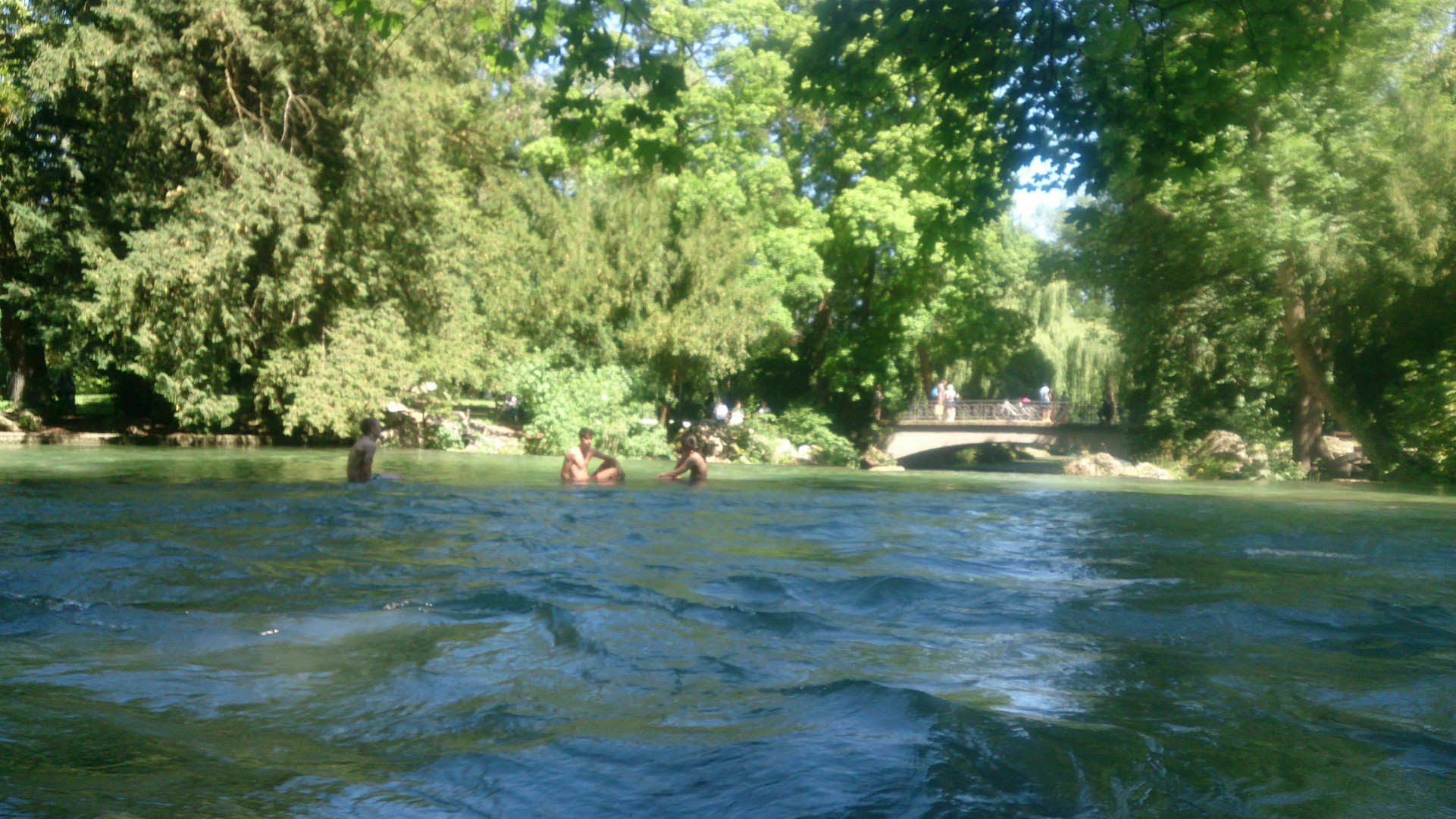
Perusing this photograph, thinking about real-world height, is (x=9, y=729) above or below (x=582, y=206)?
below

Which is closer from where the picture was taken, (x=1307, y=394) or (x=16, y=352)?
(x=1307, y=394)

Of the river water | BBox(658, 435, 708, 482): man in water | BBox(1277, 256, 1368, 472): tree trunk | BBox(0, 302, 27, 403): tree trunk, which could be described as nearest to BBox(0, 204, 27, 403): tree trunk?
BBox(0, 302, 27, 403): tree trunk

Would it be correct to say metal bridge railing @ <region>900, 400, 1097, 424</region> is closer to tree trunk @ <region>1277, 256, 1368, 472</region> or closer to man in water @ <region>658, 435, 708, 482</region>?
tree trunk @ <region>1277, 256, 1368, 472</region>

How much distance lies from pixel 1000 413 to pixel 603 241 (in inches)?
718

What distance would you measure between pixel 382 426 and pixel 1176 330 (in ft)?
75.7

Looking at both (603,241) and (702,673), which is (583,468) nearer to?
(702,673)

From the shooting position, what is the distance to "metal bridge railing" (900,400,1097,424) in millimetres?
42125

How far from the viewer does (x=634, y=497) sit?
50.3 feet

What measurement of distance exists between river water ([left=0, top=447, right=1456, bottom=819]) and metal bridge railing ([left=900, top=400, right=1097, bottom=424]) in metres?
31.7

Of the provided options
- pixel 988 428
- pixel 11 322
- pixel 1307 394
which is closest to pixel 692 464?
pixel 1307 394

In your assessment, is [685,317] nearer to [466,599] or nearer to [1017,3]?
[1017,3]

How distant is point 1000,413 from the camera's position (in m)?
43.3

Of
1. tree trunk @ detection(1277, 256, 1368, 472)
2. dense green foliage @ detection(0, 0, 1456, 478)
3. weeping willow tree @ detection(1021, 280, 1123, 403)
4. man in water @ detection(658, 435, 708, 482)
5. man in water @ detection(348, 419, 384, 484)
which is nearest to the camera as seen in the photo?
man in water @ detection(348, 419, 384, 484)

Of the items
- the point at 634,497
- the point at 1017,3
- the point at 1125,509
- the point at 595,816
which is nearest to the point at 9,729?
the point at 595,816
